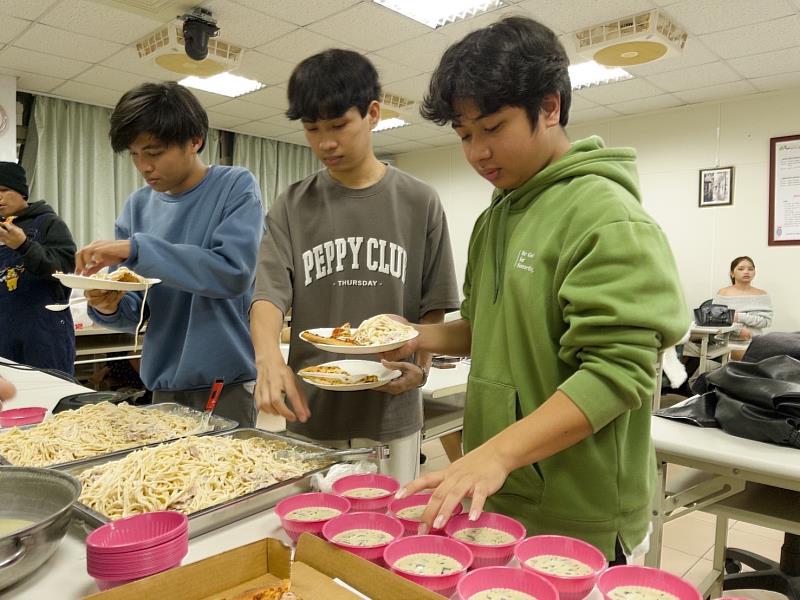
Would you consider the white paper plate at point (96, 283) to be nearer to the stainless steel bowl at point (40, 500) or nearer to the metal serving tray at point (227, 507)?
the metal serving tray at point (227, 507)

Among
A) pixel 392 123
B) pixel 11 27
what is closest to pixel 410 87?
pixel 392 123

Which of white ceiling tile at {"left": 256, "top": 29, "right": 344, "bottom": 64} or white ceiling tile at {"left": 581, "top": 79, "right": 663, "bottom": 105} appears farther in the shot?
white ceiling tile at {"left": 581, "top": 79, "right": 663, "bottom": 105}

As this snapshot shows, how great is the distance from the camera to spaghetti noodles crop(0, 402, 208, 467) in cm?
137

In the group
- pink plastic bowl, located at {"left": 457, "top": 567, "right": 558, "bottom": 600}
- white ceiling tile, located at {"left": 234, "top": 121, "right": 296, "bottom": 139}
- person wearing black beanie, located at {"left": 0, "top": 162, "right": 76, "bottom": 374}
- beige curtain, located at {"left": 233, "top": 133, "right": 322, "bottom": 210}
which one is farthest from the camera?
beige curtain, located at {"left": 233, "top": 133, "right": 322, "bottom": 210}

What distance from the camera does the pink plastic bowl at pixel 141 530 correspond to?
2.97 ft

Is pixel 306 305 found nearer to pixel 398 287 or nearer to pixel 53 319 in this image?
pixel 398 287

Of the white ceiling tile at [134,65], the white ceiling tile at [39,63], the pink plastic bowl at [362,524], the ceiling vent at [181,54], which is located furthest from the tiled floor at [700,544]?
the white ceiling tile at [39,63]

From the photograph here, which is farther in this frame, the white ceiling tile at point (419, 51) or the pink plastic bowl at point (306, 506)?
the white ceiling tile at point (419, 51)

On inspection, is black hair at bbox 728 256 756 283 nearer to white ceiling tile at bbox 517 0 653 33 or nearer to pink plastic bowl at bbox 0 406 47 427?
white ceiling tile at bbox 517 0 653 33

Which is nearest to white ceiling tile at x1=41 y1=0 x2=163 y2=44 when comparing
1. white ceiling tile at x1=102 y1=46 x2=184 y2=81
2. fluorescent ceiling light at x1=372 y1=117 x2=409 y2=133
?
white ceiling tile at x1=102 y1=46 x2=184 y2=81

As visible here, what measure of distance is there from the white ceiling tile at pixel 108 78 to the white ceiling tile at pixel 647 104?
4794 millimetres

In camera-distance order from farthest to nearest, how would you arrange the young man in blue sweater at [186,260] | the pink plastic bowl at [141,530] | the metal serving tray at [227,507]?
the young man in blue sweater at [186,260] < the metal serving tray at [227,507] < the pink plastic bowl at [141,530]

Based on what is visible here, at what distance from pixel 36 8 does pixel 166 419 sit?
3.78 meters

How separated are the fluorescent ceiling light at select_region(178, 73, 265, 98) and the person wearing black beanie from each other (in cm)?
275
